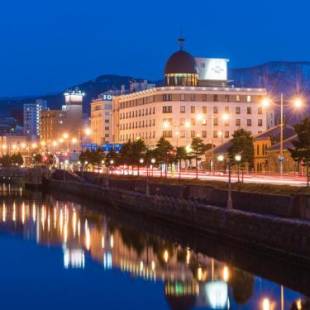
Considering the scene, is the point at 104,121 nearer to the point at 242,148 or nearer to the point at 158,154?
the point at 158,154

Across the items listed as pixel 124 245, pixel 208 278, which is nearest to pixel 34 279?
pixel 208 278

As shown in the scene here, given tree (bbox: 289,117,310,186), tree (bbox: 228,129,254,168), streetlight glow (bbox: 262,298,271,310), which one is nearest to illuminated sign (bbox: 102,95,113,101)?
tree (bbox: 228,129,254,168)

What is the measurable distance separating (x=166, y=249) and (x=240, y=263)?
950 cm

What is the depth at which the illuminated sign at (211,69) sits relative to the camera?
160 m

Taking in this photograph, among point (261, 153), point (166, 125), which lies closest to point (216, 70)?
point (166, 125)

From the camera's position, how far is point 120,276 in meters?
42.0

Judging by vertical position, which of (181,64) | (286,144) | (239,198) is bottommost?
(239,198)

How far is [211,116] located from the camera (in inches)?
5994

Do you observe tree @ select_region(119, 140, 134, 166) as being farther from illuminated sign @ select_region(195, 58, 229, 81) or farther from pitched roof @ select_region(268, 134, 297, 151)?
illuminated sign @ select_region(195, 58, 229, 81)

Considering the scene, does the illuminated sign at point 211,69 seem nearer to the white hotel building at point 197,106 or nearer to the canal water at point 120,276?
the white hotel building at point 197,106

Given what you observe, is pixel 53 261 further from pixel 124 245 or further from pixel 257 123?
pixel 257 123

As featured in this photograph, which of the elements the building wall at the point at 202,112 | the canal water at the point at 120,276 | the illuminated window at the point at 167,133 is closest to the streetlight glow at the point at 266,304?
the canal water at the point at 120,276

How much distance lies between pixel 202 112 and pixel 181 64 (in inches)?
456

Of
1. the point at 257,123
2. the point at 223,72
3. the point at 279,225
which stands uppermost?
the point at 223,72
